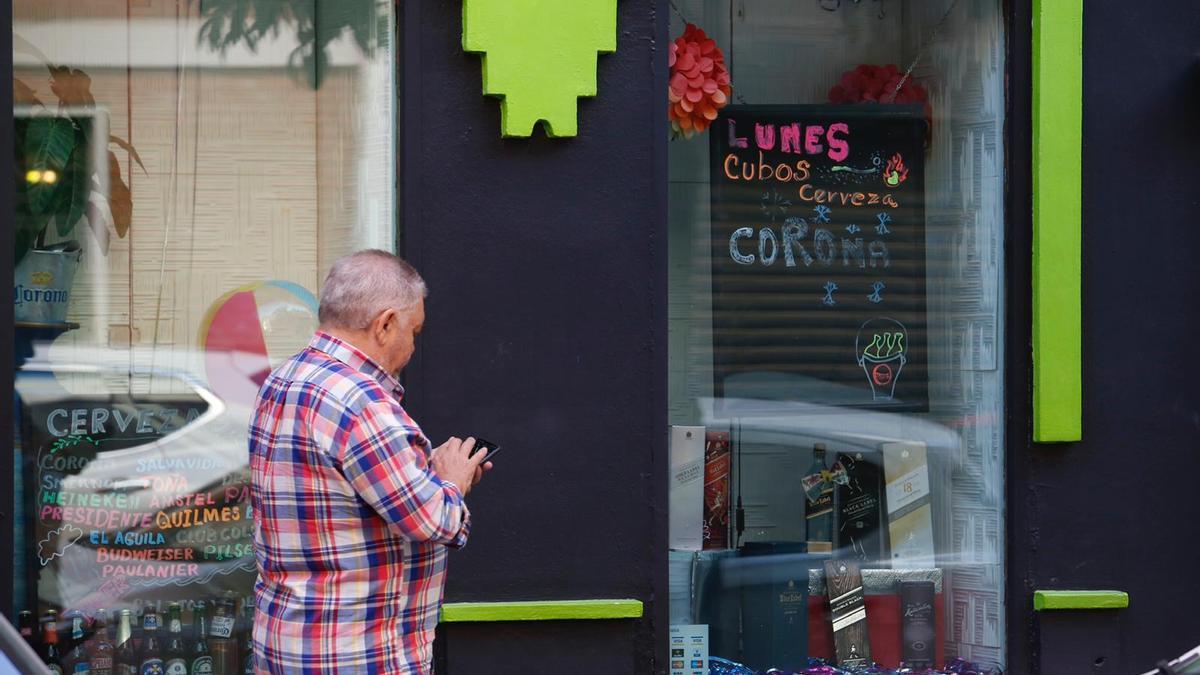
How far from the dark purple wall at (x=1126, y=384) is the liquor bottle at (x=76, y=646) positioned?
3536 millimetres

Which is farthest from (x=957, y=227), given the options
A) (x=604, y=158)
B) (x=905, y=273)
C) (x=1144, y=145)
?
(x=604, y=158)

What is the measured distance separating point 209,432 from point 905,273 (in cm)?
287

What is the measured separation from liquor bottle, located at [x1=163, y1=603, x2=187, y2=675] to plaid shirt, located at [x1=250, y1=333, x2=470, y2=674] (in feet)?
6.95

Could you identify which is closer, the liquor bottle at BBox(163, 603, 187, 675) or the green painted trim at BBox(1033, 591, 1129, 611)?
the liquor bottle at BBox(163, 603, 187, 675)

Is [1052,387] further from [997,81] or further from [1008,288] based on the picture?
[997,81]

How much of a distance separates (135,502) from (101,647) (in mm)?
535

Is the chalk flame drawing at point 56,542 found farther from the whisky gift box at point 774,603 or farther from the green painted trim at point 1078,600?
the green painted trim at point 1078,600

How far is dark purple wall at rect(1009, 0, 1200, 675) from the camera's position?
20.4 feet

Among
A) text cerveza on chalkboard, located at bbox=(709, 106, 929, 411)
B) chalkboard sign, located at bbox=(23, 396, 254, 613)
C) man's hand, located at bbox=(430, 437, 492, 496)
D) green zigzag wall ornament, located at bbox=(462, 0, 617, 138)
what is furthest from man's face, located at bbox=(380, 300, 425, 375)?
text cerveza on chalkboard, located at bbox=(709, 106, 929, 411)

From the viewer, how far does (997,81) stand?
6.33 meters

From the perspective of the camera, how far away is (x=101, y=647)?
5715mm

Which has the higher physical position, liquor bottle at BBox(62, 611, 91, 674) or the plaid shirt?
the plaid shirt

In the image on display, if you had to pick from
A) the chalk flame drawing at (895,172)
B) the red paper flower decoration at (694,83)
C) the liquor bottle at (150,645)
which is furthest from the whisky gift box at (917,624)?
the liquor bottle at (150,645)

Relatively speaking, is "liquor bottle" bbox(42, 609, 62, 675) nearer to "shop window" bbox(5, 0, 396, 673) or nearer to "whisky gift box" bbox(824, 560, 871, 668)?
"shop window" bbox(5, 0, 396, 673)
